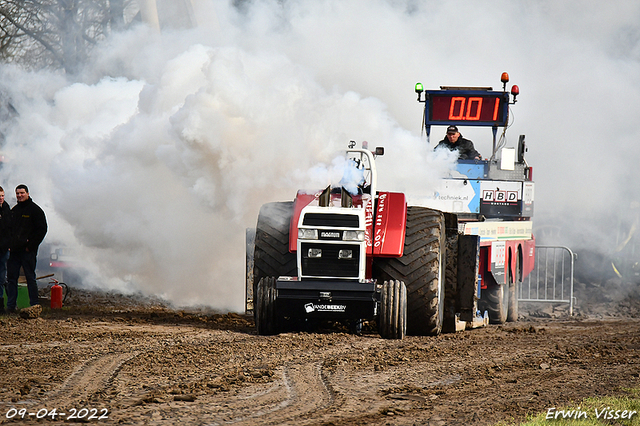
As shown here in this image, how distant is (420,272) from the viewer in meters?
9.51

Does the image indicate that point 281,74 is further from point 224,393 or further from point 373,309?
point 224,393

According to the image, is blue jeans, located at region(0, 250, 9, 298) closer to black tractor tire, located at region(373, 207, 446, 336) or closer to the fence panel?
black tractor tire, located at region(373, 207, 446, 336)

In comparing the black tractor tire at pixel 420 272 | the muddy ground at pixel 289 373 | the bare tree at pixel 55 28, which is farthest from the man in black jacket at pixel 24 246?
the bare tree at pixel 55 28

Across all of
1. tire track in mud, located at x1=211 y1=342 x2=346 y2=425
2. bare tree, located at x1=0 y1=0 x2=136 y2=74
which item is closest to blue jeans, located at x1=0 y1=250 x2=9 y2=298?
tire track in mud, located at x1=211 y1=342 x2=346 y2=425

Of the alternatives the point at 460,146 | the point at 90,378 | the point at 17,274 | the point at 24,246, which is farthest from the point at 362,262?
the point at 460,146

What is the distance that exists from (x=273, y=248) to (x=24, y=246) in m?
4.52

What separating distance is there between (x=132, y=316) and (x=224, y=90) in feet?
11.8

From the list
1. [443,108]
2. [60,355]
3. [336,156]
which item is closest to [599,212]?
[443,108]

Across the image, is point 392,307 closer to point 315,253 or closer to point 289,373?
point 315,253

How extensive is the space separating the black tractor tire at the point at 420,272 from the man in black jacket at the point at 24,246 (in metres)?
5.48

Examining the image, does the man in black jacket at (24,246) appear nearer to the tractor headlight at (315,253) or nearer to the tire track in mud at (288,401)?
the tractor headlight at (315,253)

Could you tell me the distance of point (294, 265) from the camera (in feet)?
31.2

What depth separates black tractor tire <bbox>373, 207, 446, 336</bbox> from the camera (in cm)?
949

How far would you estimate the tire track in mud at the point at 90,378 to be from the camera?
609 centimetres
